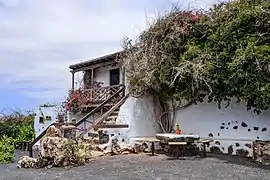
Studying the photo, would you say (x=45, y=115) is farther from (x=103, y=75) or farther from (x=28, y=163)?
(x=28, y=163)

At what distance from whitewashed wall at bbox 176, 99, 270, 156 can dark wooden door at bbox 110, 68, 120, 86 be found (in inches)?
228

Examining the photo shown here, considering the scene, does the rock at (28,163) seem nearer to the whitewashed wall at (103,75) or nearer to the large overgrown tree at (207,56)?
the large overgrown tree at (207,56)

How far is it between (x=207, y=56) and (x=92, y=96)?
28.1 feet

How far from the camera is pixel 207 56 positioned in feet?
42.2

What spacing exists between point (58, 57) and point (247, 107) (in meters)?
14.0

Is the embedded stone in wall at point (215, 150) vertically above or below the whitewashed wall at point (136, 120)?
below

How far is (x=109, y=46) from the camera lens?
21.3m

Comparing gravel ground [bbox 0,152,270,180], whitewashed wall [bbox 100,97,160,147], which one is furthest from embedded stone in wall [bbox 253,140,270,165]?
whitewashed wall [bbox 100,97,160,147]

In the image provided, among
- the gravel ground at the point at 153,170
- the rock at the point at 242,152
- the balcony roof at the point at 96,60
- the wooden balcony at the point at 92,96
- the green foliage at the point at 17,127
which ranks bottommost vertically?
the gravel ground at the point at 153,170

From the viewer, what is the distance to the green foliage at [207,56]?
11.8 metres

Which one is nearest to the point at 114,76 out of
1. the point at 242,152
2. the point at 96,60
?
the point at 96,60

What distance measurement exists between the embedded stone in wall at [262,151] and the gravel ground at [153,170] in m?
0.49

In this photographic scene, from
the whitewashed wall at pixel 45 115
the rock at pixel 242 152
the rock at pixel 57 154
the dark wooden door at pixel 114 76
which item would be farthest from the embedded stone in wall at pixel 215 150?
the whitewashed wall at pixel 45 115

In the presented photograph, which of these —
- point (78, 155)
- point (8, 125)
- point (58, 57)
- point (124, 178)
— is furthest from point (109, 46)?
point (124, 178)
